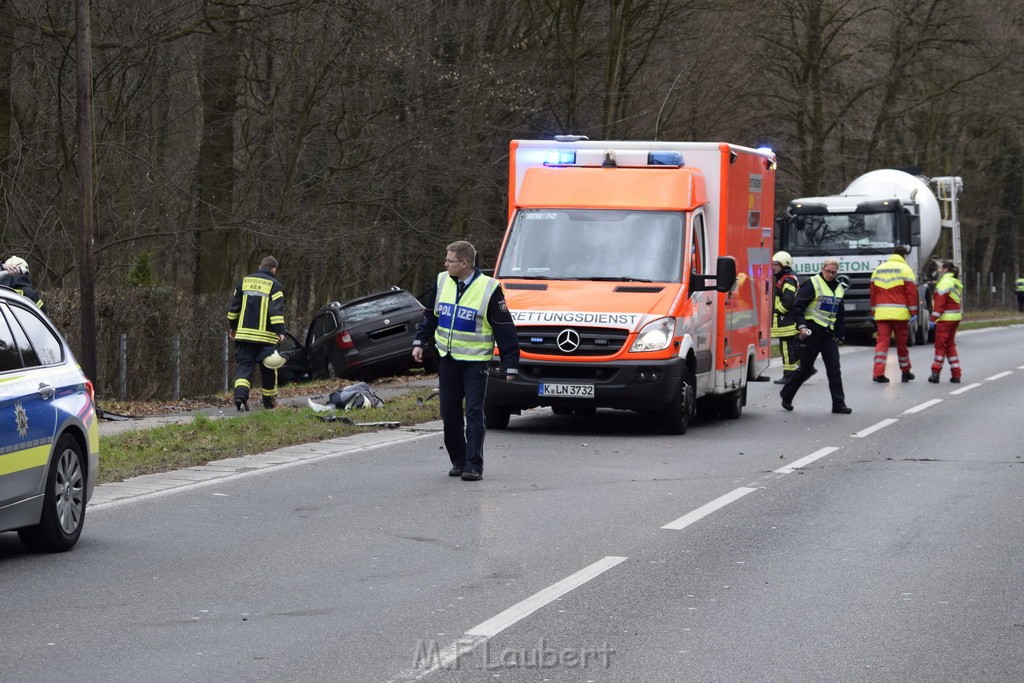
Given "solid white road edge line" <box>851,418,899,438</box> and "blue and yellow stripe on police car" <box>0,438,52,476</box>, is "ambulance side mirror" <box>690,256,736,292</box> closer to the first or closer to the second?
"solid white road edge line" <box>851,418,899,438</box>

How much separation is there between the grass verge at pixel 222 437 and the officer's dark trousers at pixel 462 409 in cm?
222

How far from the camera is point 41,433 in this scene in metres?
8.16

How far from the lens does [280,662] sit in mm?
5949

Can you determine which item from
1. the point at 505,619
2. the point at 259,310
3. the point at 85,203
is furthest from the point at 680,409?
the point at 505,619

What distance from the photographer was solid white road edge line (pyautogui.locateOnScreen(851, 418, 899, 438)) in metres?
15.4

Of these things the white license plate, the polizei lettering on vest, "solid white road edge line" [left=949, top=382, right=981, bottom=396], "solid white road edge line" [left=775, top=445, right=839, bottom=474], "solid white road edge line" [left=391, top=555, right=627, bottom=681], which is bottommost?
"solid white road edge line" [left=949, top=382, right=981, bottom=396]

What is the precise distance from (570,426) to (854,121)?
36.1 meters

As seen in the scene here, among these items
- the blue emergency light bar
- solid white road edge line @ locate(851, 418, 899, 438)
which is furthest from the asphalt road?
the blue emergency light bar

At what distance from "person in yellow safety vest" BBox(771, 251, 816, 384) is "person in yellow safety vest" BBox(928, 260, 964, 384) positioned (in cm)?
212

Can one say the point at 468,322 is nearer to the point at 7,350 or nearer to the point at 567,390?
the point at 567,390

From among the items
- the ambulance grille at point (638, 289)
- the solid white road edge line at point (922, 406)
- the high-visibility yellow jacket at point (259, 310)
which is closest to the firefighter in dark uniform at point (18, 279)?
the high-visibility yellow jacket at point (259, 310)

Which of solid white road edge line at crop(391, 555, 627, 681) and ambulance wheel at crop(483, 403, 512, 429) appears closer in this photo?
solid white road edge line at crop(391, 555, 627, 681)

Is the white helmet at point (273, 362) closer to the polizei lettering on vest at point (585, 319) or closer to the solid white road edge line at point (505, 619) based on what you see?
the polizei lettering on vest at point (585, 319)

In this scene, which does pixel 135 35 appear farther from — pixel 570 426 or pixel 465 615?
pixel 465 615
